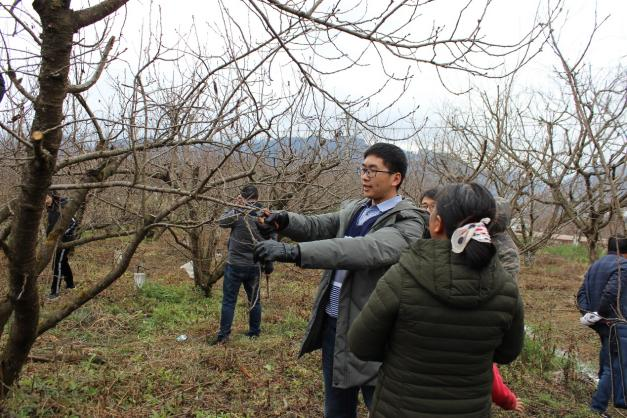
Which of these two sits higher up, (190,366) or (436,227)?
(436,227)

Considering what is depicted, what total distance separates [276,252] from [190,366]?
2.69m

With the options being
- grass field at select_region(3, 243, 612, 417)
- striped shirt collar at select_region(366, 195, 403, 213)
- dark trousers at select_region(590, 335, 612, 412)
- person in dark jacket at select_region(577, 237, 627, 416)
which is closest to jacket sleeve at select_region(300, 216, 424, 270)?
striped shirt collar at select_region(366, 195, 403, 213)

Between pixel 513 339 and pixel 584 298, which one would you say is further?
pixel 584 298

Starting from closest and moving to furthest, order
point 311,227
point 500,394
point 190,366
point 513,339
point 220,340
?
point 513,339
point 500,394
point 311,227
point 190,366
point 220,340

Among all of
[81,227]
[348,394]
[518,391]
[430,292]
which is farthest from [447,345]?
[81,227]

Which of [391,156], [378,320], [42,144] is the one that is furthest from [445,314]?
[42,144]

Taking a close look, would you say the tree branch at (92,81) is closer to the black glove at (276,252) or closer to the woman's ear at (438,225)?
the black glove at (276,252)

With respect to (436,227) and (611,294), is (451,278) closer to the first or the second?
(436,227)

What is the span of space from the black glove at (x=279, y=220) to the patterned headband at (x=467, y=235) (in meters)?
0.97

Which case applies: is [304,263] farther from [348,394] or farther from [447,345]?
[348,394]

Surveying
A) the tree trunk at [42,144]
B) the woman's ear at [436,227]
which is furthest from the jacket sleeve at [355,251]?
the tree trunk at [42,144]

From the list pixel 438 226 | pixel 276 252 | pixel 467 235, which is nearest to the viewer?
pixel 467 235

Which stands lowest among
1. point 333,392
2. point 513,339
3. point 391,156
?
point 333,392

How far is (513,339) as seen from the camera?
1743mm
